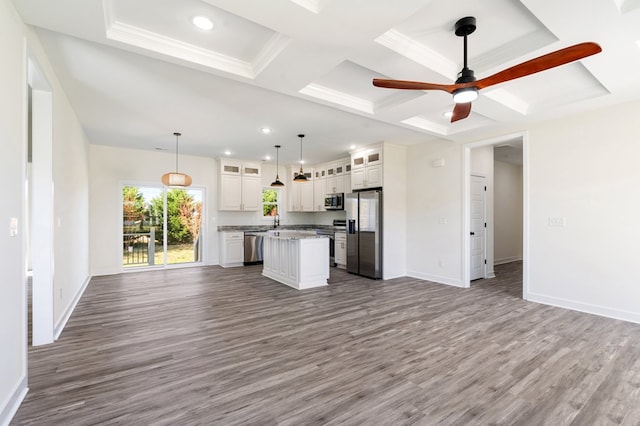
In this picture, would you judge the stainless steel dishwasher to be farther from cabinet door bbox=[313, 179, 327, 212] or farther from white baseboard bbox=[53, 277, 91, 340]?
white baseboard bbox=[53, 277, 91, 340]

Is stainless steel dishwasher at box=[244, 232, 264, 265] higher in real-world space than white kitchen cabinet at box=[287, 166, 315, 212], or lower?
lower

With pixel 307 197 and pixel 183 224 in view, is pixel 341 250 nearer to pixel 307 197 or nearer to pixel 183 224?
pixel 307 197

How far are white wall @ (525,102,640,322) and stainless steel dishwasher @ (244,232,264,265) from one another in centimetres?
581

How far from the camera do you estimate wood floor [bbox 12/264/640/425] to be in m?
1.95

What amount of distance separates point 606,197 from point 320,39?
413 cm

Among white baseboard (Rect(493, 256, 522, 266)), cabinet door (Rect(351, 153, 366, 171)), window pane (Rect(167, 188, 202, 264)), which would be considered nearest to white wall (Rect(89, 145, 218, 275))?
window pane (Rect(167, 188, 202, 264))

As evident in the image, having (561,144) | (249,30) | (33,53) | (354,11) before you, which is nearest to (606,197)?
(561,144)

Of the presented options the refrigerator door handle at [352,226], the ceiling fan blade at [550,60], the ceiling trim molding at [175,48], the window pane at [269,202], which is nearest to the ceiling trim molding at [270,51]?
the ceiling trim molding at [175,48]

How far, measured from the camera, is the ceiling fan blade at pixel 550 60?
1664 millimetres

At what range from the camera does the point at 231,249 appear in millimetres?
7441

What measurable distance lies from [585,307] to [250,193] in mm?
6914

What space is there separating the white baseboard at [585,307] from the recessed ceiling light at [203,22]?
5.36 meters

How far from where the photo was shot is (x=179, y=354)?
2750 millimetres

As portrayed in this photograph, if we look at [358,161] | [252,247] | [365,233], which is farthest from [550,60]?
[252,247]
